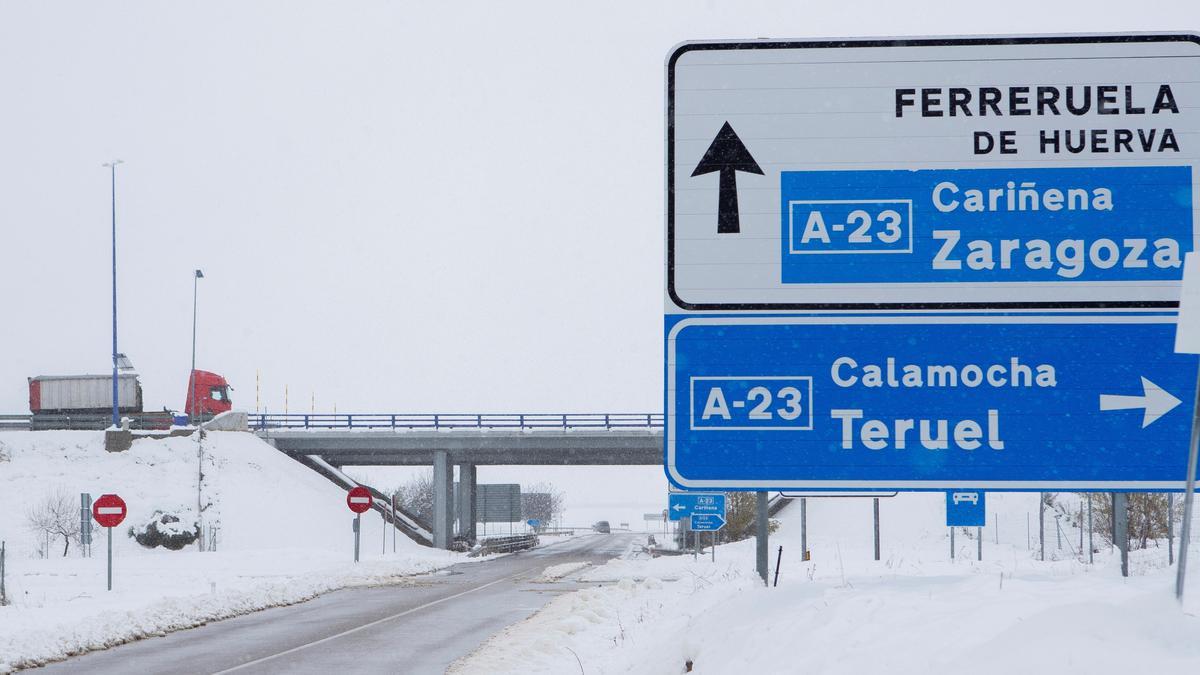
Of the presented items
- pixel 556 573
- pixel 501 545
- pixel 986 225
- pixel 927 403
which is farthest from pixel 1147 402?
pixel 501 545

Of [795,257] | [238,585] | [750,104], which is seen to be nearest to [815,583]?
[795,257]

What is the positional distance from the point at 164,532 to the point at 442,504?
1349cm

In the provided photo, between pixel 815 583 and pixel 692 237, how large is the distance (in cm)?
261

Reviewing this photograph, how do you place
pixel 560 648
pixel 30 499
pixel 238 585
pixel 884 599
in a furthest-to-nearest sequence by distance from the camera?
pixel 30 499, pixel 238 585, pixel 560 648, pixel 884 599

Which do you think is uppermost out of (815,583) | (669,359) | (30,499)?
(669,359)

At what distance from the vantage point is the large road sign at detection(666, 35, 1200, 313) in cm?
700

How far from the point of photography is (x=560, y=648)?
14359mm

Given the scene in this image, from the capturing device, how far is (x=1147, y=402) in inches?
270

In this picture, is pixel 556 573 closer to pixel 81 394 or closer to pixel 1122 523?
pixel 1122 523

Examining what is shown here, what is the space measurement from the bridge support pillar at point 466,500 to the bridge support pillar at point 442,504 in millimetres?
5705

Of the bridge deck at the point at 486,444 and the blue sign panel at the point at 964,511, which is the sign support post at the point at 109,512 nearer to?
the blue sign panel at the point at 964,511

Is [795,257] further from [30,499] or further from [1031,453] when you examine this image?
[30,499]

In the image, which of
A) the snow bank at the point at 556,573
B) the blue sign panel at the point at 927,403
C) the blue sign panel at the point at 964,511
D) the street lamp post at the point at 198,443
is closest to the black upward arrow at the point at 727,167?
the blue sign panel at the point at 927,403

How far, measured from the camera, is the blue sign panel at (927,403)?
6.87m
